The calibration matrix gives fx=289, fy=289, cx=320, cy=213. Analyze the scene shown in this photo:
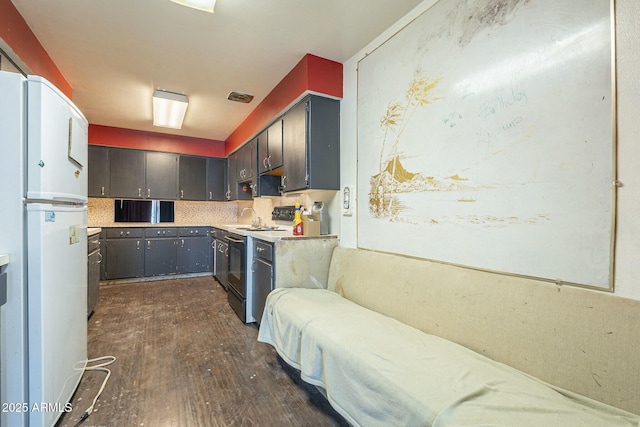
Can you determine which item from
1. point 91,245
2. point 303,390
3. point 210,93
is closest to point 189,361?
point 303,390

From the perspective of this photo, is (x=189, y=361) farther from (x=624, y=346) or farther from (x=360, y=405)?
(x=624, y=346)

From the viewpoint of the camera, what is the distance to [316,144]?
2.79 m

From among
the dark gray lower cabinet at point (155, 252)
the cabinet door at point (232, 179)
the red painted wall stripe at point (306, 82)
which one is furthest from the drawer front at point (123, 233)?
the red painted wall stripe at point (306, 82)

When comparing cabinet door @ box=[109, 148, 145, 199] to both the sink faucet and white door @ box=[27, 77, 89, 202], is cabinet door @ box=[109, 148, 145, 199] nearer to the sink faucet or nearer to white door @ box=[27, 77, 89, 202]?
the sink faucet

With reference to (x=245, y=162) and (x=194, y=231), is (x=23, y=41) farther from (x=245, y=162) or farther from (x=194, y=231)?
(x=194, y=231)

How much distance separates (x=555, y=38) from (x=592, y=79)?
0.28 metres

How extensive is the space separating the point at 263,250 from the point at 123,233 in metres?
3.26

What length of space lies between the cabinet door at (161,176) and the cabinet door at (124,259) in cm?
93

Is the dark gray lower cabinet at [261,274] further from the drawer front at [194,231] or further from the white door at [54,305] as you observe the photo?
the drawer front at [194,231]

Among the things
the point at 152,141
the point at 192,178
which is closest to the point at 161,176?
the point at 192,178

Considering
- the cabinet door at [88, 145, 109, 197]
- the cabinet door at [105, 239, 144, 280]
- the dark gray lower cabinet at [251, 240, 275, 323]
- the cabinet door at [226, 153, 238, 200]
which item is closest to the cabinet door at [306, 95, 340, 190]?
the dark gray lower cabinet at [251, 240, 275, 323]

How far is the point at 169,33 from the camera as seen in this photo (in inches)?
93.3

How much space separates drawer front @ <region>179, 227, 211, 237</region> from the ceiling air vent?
2541 mm

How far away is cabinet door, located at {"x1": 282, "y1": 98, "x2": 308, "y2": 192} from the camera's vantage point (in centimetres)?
280
